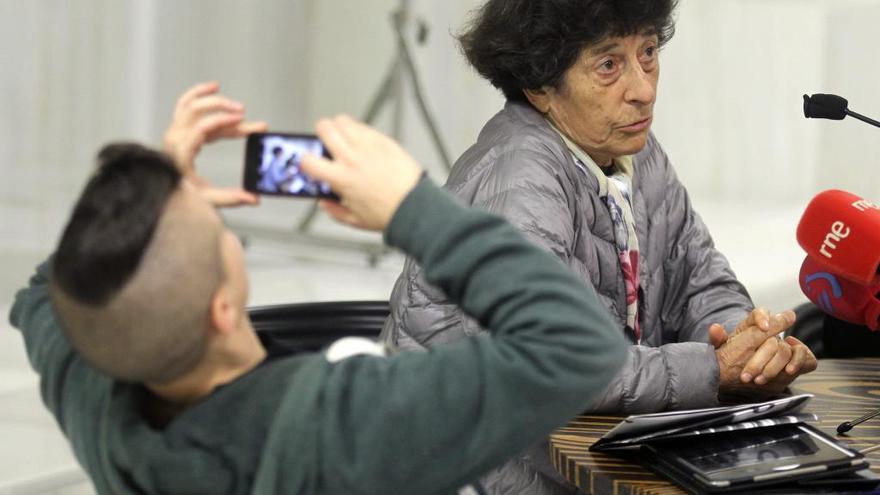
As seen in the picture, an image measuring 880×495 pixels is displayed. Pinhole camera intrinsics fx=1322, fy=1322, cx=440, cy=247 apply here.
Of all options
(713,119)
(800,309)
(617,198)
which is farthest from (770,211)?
(617,198)

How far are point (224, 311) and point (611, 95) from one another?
1158 millimetres

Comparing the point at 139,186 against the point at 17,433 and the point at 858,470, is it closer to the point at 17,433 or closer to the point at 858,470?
the point at 858,470

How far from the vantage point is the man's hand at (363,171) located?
108cm

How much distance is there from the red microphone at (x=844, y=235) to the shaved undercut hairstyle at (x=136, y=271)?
113cm

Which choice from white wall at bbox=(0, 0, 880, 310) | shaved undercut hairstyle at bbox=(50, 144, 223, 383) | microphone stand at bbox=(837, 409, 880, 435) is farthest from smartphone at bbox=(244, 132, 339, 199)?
white wall at bbox=(0, 0, 880, 310)

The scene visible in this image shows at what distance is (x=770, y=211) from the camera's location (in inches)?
244

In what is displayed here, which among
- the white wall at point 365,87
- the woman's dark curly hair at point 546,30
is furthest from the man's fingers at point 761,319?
the white wall at point 365,87

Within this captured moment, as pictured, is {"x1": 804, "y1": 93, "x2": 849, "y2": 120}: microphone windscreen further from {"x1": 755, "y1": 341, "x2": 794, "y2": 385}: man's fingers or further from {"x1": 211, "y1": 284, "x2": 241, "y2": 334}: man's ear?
{"x1": 211, "y1": 284, "x2": 241, "y2": 334}: man's ear

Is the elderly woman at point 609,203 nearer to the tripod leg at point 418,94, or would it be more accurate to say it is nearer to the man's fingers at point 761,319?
the man's fingers at point 761,319

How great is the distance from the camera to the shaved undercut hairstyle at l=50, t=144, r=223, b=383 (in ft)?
3.34

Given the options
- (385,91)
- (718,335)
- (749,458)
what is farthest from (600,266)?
(385,91)

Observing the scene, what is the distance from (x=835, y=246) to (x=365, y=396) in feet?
3.57

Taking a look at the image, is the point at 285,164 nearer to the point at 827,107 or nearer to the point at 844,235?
the point at 827,107

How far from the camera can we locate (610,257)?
6.70ft
